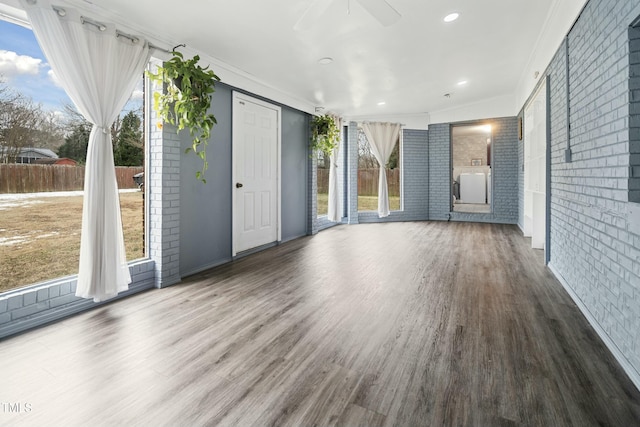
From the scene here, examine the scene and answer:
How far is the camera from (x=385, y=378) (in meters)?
1.77

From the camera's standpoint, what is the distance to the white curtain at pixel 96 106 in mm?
2469

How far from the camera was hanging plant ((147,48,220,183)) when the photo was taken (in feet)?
10.3

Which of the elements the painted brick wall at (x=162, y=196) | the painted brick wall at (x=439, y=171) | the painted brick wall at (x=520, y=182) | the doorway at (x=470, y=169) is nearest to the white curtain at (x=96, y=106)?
the painted brick wall at (x=162, y=196)

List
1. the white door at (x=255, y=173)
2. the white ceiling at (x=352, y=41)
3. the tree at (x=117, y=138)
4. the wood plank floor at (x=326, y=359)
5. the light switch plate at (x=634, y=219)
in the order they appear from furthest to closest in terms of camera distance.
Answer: the white door at (x=255, y=173) < the white ceiling at (x=352, y=41) < the tree at (x=117, y=138) < the light switch plate at (x=634, y=219) < the wood plank floor at (x=326, y=359)

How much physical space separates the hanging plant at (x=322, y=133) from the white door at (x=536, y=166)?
330 cm

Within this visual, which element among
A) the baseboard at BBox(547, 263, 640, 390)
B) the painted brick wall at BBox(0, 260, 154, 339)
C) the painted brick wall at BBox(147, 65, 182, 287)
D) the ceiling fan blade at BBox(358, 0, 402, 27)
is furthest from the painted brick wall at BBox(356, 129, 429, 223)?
the painted brick wall at BBox(0, 260, 154, 339)

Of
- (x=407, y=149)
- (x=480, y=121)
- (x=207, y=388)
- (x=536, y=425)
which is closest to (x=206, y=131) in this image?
(x=207, y=388)

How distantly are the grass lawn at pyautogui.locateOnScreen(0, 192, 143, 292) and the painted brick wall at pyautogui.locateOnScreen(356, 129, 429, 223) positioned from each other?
21.3 ft

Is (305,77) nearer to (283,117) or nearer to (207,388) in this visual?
(283,117)

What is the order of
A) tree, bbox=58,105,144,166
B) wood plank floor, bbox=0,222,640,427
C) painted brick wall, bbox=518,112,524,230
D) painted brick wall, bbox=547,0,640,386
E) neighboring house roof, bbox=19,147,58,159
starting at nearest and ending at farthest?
1. wood plank floor, bbox=0,222,640,427
2. painted brick wall, bbox=547,0,640,386
3. neighboring house roof, bbox=19,147,58,159
4. tree, bbox=58,105,144,166
5. painted brick wall, bbox=518,112,524,230

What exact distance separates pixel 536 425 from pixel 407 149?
7.26 m

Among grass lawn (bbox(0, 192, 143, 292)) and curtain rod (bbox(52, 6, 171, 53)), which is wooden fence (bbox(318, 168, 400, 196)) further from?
grass lawn (bbox(0, 192, 143, 292))

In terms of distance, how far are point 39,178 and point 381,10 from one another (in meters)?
2.90

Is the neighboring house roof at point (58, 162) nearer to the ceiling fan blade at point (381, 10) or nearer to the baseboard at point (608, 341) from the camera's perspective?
the ceiling fan blade at point (381, 10)
